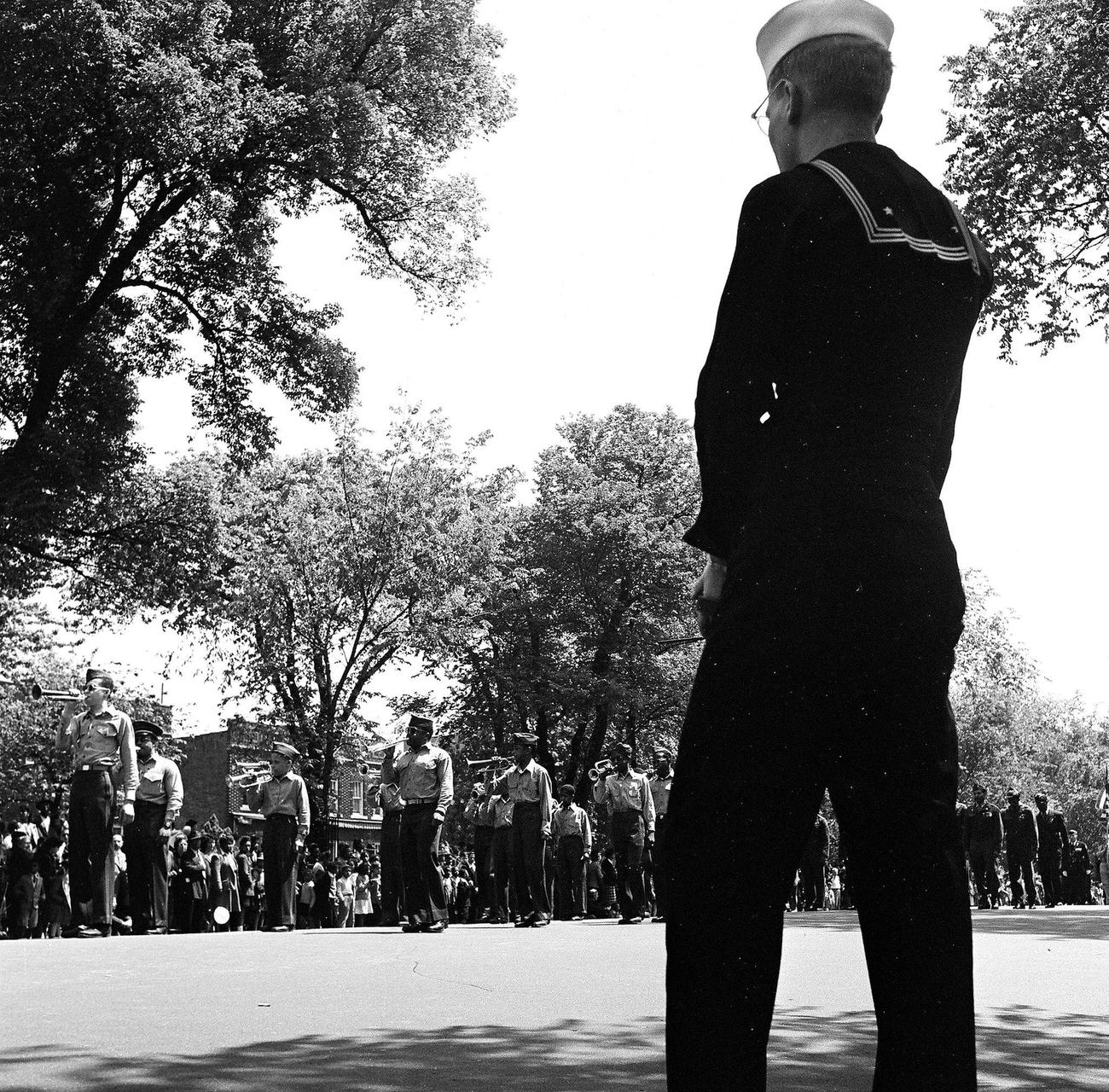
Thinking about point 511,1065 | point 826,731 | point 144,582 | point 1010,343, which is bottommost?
point 511,1065

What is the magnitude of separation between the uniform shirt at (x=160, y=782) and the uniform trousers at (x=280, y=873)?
3.42 feet

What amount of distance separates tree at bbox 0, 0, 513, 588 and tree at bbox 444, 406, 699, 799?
65.7ft

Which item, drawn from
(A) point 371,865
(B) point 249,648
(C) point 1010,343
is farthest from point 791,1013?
(B) point 249,648

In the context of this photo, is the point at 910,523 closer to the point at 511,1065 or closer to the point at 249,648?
the point at 511,1065

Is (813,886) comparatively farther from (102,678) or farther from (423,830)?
(102,678)

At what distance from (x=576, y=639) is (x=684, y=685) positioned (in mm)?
3567

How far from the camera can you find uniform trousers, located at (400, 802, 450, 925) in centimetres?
1410

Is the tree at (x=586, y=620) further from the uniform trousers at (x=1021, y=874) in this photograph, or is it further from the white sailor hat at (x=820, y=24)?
the white sailor hat at (x=820, y=24)

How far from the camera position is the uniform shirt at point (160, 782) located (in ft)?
54.2

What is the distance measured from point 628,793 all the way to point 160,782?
6856mm

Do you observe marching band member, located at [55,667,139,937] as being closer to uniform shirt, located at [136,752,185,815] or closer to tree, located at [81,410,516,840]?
uniform shirt, located at [136,752,185,815]

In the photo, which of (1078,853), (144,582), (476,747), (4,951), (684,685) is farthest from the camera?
(476,747)

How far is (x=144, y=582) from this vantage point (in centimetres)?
2342

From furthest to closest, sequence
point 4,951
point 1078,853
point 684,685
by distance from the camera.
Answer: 1. point 684,685
2. point 1078,853
3. point 4,951
